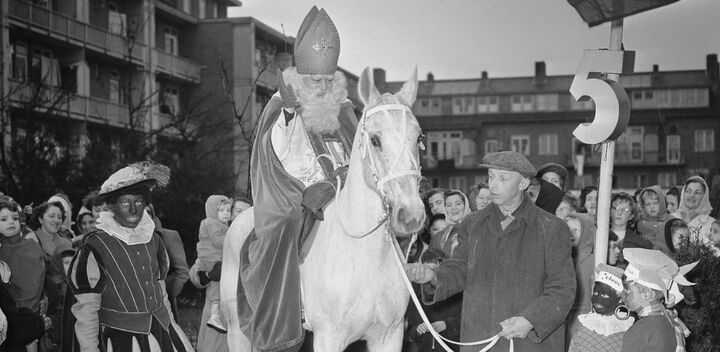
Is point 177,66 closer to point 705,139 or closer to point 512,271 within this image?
point 512,271

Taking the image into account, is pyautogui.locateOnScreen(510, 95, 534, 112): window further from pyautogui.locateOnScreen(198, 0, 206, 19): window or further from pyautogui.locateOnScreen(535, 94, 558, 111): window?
pyautogui.locateOnScreen(198, 0, 206, 19): window

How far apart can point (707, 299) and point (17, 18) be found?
26.5m

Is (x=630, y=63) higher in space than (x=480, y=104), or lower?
lower

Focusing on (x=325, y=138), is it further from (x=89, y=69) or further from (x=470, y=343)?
(x=89, y=69)

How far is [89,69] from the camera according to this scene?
111 ft

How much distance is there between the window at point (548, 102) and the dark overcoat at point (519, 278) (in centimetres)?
7030

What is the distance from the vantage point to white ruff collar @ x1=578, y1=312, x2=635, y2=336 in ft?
19.3

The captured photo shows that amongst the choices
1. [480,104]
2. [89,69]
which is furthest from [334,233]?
[480,104]

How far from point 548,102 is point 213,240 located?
6755 centimetres

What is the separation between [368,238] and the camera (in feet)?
18.3

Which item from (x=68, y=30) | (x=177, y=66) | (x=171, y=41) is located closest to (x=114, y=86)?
(x=177, y=66)

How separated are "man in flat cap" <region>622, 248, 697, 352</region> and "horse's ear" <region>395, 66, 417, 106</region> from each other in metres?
1.88

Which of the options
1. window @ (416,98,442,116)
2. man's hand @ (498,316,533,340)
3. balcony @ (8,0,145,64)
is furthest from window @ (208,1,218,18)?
man's hand @ (498,316,533,340)

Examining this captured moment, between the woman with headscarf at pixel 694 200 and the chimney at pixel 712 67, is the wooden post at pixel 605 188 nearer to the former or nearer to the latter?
the woman with headscarf at pixel 694 200
